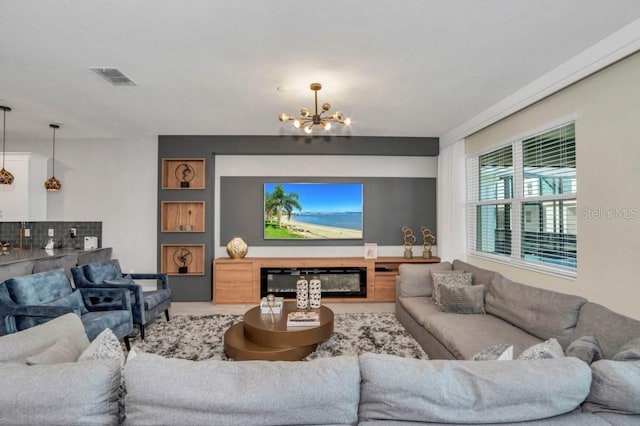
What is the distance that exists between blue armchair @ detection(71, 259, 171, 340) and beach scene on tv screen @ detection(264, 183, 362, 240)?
6.35ft

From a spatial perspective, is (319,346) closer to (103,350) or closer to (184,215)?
(103,350)

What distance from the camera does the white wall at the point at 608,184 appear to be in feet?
7.89

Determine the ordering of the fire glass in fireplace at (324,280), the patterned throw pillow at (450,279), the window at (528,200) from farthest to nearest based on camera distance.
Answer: the fire glass in fireplace at (324,280), the patterned throw pillow at (450,279), the window at (528,200)

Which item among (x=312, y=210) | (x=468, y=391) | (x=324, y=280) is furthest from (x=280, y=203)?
(x=468, y=391)

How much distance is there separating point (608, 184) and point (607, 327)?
1232 mm

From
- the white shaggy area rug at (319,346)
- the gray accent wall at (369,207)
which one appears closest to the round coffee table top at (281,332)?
the white shaggy area rug at (319,346)

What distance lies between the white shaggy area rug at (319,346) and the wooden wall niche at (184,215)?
157 cm

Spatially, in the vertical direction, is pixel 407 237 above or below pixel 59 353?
above

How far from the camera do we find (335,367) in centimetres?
122

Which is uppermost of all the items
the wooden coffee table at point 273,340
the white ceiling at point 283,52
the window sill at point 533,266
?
the white ceiling at point 283,52

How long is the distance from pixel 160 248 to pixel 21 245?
7.92ft

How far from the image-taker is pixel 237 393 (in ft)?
3.69

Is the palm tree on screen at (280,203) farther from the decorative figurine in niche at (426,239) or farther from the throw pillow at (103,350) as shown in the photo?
the throw pillow at (103,350)

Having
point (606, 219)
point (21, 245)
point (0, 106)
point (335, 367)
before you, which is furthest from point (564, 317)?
point (21, 245)
